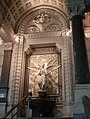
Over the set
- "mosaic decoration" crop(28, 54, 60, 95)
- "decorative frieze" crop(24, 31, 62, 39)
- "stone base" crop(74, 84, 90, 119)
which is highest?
"decorative frieze" crop(24, 31, 62, 39)

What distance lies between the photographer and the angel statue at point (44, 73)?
31.4 ft

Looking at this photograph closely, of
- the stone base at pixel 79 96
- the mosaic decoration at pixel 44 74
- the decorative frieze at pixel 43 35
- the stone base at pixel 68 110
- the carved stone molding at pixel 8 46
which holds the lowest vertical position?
the stone base at pixel 68 110

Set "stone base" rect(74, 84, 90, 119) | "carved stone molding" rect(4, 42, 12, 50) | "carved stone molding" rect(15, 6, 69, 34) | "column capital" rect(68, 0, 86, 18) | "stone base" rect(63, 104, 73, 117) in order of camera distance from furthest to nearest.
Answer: "carved stone molding" rect(15, 6, 69, 34) < "carved stone molding" rect(4, 42, 12, 50) < "stone base" rect(63, 104, 73, 117) < "column capital" rect(68, 0, 86, 18) < "stone base" rect(74, 84, 90, 119)

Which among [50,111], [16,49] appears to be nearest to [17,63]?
[16,49]

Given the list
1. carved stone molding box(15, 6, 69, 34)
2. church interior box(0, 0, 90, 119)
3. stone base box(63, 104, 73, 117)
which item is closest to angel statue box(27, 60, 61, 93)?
church interior box(0, 0, 90, 119)

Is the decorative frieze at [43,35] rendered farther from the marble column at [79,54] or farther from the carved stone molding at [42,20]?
the marble column at [79,54]

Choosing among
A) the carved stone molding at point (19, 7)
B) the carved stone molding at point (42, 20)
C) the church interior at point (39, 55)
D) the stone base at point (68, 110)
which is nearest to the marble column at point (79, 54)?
the church interior at point (39, 55)

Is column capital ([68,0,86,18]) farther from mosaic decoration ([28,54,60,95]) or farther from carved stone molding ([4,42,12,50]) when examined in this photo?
carved stone molding ([4,42,12,50])

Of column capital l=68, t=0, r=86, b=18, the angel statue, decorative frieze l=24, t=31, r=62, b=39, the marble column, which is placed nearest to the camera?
the marble column

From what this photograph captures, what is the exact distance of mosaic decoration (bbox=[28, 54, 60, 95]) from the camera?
31.7 ft

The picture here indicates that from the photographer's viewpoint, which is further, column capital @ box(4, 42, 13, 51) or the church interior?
column capital @ box(4, 42, 13, 51)

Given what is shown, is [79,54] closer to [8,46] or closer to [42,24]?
[8,46]

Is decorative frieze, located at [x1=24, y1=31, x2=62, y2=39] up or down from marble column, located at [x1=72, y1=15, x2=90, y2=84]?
up

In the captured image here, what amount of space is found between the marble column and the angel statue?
10.9 ft
